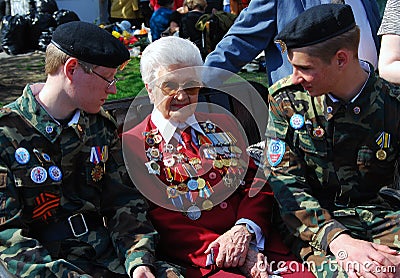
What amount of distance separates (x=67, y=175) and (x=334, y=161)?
44.4 inches

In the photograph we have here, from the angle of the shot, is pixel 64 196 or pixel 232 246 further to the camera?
pixel 232 246

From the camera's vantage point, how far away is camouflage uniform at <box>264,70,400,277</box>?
8.02 feet

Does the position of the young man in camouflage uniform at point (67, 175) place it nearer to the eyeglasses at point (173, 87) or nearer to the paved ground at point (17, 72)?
the eyeglasses at point (173, 87)

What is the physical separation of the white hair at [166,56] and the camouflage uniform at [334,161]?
17.5 inches

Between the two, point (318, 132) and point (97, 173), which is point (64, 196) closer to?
point (97, 173)

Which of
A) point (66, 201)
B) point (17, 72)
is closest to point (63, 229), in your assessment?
point (66, 201)

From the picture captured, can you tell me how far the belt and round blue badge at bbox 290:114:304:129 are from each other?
964 mm

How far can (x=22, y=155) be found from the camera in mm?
2195

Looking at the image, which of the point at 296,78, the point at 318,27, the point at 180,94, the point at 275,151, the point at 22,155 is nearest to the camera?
the point at 22,155

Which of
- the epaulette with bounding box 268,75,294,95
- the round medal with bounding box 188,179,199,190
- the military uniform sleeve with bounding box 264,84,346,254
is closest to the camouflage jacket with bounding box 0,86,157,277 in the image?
the round medal with bounding box 188,179,199,190

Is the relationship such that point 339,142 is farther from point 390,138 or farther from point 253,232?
point 253,232

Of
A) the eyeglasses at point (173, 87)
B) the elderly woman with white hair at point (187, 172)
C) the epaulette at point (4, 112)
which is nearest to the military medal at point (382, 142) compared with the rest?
the elderly woman with white hair at point (187, 172)

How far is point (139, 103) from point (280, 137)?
81cm

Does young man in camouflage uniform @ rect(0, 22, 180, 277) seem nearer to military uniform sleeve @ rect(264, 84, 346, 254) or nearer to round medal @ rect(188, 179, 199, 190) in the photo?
round medal @ rect(188, 179, 199, 190)
